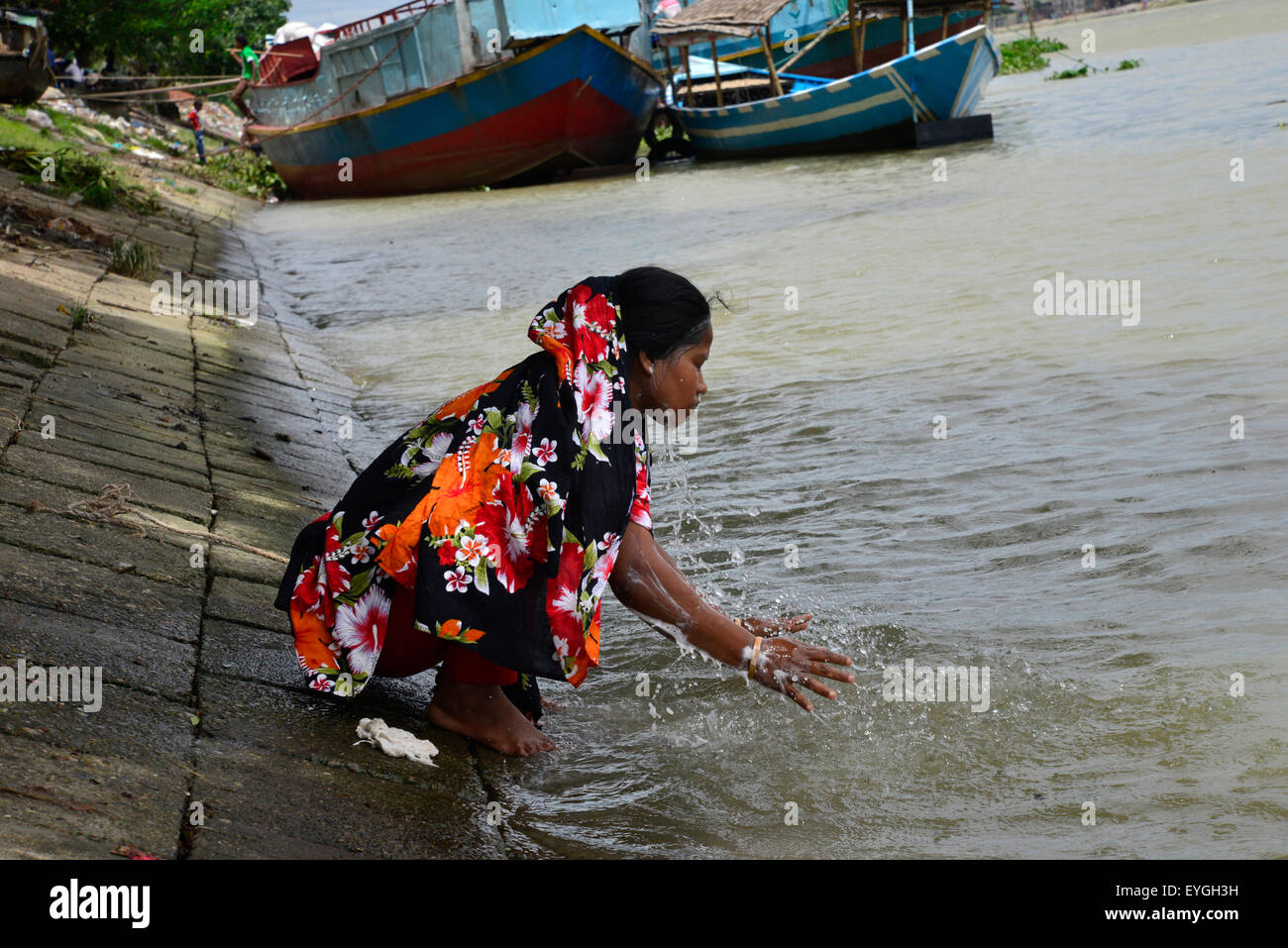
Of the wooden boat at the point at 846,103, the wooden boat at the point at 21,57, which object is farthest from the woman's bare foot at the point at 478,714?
the wooden boat at the point at 846,103

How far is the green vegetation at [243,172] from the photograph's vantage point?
78.1 ft

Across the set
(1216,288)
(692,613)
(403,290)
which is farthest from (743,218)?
(692,613)

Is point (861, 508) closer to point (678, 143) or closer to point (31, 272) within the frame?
point (31, 272)

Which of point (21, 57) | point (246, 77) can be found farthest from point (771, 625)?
point (246, 77)

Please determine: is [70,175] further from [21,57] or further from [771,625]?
[771,625]

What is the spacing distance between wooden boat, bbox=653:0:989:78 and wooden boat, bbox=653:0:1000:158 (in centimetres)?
265

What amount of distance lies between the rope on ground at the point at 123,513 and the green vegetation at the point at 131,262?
4.94 metres

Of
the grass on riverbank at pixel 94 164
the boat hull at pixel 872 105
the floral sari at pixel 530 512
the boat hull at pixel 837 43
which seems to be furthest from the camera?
the boat hull at pixel 837 43

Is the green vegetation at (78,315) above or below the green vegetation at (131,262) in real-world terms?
below

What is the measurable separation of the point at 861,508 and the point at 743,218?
33.6 ft

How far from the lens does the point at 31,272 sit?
22.5 feet

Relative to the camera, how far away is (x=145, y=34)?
29359 mm

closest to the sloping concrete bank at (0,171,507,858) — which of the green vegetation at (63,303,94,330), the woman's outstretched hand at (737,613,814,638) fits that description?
the green vegetation at (63,303,94,330)

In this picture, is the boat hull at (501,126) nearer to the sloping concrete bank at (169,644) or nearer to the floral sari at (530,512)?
the sloping concrete bank at (169,644)
